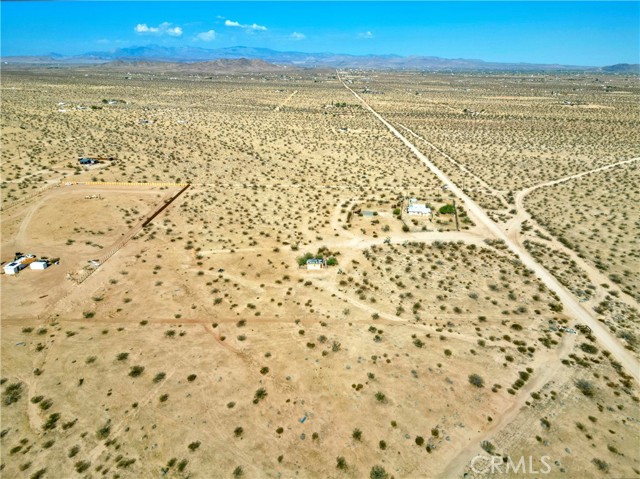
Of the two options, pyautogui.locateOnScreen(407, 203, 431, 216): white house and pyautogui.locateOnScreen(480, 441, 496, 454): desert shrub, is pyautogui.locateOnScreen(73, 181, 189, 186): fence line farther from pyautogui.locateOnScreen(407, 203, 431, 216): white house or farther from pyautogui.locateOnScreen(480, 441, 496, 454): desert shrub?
pyautogui.locateOnScreen(480, 441, 496, 454): desert shrub

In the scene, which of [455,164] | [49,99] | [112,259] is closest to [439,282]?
[112,259]

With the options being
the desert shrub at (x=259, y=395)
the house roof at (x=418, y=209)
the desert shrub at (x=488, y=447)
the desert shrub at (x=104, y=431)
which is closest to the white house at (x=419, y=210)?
the house roof at (x=418, y=209)

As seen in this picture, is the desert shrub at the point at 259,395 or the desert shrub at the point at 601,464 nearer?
the desert shrub at the point at 601,464

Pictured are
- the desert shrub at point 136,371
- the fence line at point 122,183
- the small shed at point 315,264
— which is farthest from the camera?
the fence line at point 122,183

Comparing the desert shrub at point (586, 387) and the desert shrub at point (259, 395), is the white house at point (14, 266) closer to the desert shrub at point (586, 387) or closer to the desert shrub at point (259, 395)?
the desert shrub at point (259, 395)

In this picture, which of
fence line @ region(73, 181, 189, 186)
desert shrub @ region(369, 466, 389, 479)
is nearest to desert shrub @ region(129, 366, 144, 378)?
desert shrub @ region(369, 466, 389, 479)

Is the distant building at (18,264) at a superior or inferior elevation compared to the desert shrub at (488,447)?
superior

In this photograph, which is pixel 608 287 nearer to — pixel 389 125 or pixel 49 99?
pixel 389 125

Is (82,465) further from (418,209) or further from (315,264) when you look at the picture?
(418,209)
